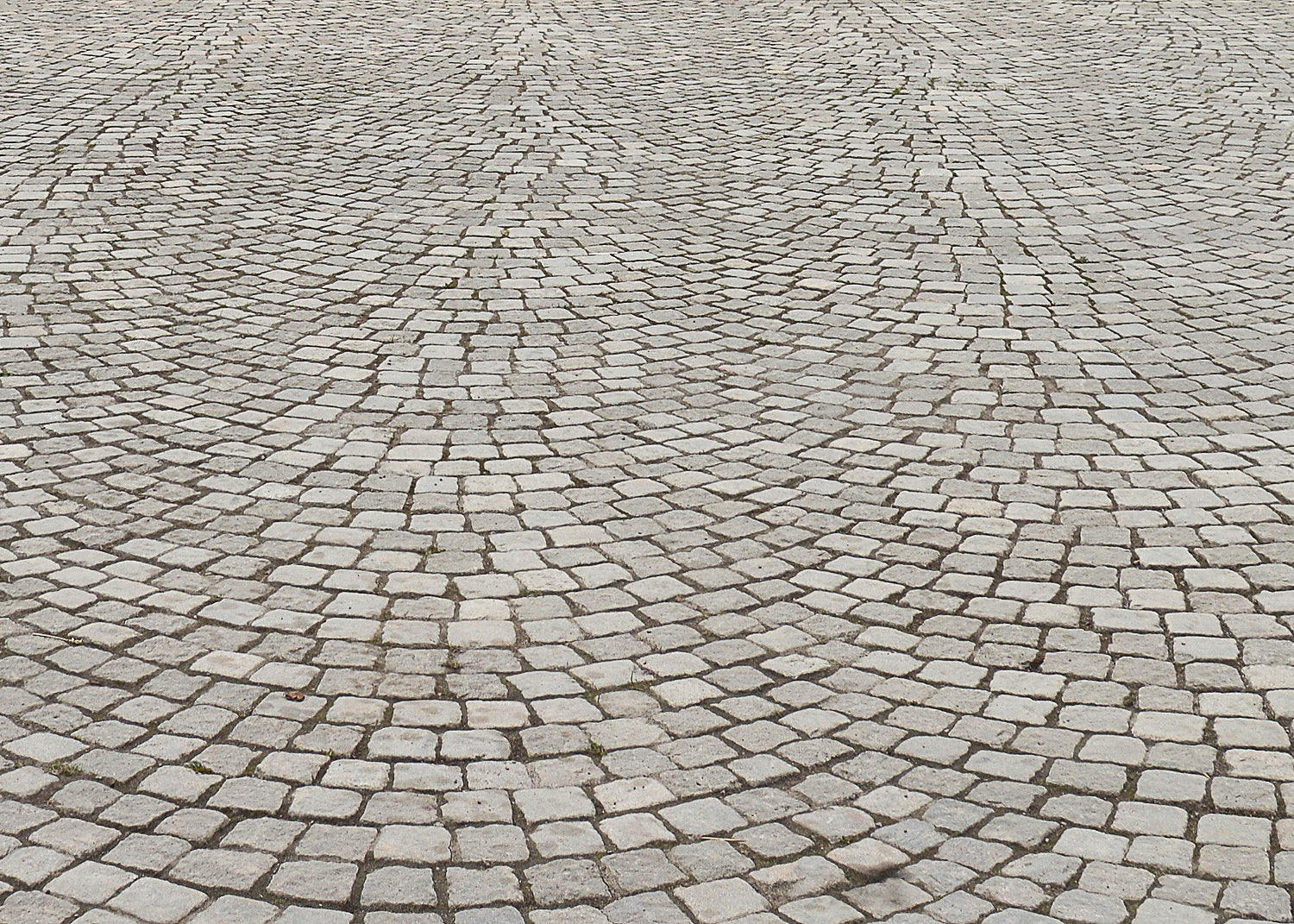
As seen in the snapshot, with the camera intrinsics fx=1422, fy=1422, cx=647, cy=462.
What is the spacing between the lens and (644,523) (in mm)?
5523

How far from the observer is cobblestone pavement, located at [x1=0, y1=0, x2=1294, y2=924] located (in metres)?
3.77

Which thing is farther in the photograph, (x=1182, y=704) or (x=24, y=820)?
(x=1182, y=704)

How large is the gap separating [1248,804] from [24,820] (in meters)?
3.32

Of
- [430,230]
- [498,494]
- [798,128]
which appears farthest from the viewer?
[798,128]

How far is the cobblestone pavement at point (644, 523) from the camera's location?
3.77 metres

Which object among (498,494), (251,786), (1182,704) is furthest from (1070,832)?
(498,494)

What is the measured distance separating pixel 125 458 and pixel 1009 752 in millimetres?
3796

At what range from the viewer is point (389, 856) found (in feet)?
12.1

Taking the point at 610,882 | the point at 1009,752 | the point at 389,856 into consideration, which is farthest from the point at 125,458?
the point at 1009,752

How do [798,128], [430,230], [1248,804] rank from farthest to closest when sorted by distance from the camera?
[798,128], [430,230], [1248,804]

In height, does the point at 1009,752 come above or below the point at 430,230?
below

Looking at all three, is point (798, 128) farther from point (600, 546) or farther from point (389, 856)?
point (389, 856)

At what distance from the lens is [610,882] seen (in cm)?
363

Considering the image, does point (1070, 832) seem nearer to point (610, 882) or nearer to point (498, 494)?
point (610, 882)
